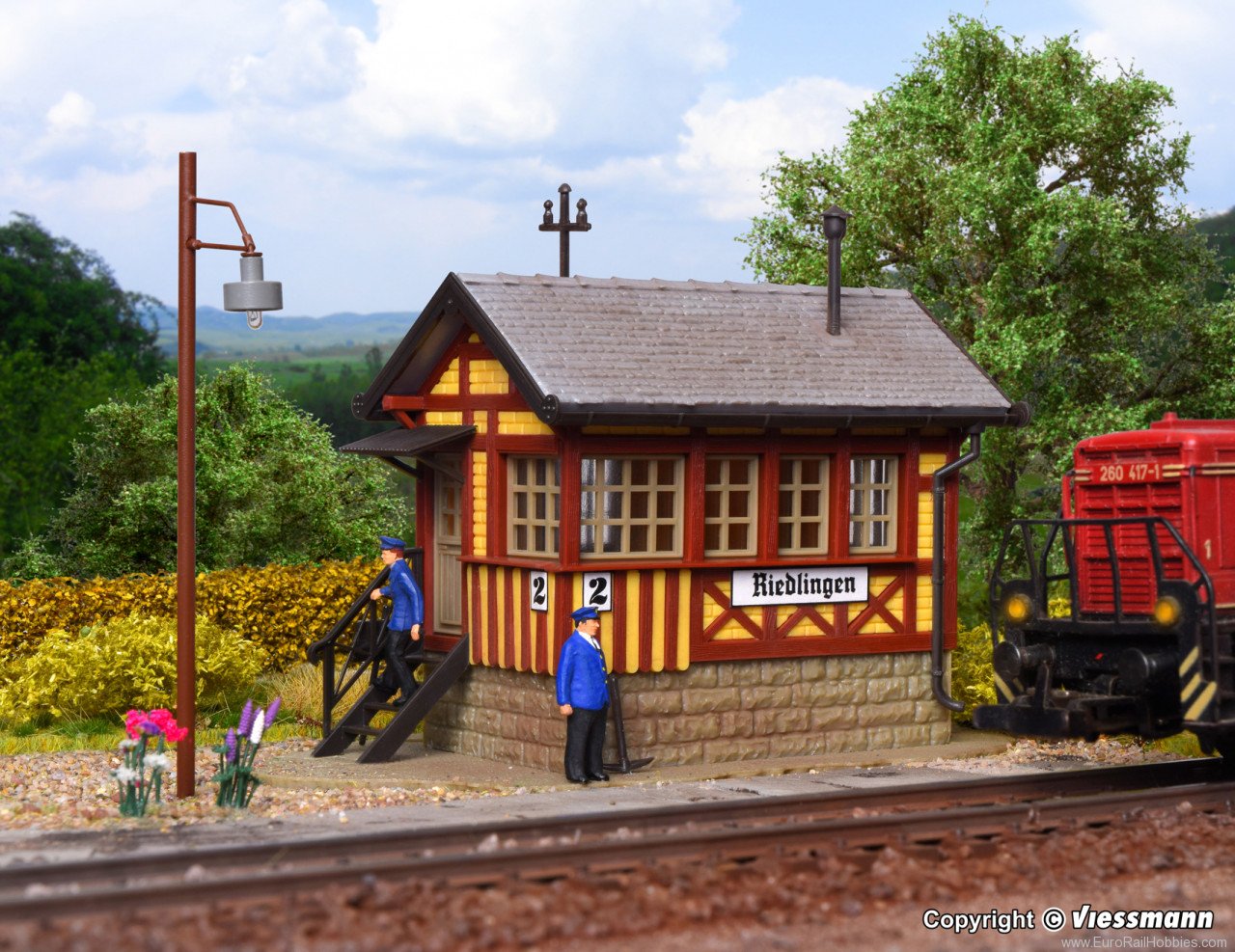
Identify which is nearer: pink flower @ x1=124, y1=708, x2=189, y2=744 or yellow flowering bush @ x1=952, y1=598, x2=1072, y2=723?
pink flower @ x1=124, y1=708, x2=189, y2=744

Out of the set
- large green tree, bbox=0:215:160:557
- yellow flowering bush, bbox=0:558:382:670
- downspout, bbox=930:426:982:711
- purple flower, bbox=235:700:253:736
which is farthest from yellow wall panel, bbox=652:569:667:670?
large green tree, bbox=0:215:160:557

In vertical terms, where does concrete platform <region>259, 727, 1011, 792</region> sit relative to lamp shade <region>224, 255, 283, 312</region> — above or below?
below

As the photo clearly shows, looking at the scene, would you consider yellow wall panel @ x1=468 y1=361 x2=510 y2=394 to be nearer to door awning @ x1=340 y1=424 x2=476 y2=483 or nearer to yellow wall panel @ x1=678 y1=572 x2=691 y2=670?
door awning @ x1=340 y1=424 x2=476 y2=483

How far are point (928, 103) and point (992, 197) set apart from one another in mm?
2423

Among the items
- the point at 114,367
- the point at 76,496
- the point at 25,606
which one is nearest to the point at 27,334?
the point at 114,367

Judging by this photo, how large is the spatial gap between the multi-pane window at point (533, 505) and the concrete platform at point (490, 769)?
194 cm

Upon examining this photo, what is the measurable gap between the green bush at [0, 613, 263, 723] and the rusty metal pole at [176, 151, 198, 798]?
4.35 meters

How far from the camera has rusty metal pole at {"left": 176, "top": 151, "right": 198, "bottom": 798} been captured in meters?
12.6

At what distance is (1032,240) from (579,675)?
1215cm

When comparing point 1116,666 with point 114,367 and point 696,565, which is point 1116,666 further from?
point 114,367

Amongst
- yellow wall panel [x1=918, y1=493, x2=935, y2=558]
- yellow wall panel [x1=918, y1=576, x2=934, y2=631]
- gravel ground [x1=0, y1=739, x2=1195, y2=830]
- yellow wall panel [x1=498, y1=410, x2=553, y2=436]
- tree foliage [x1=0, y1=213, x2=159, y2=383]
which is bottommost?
gravel ground [x1=0, y1=739, x2=1195, y2=830]

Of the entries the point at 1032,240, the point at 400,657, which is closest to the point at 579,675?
the point at 400,657

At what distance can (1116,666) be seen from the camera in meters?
12.6

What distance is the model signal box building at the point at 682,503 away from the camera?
14086 mm
